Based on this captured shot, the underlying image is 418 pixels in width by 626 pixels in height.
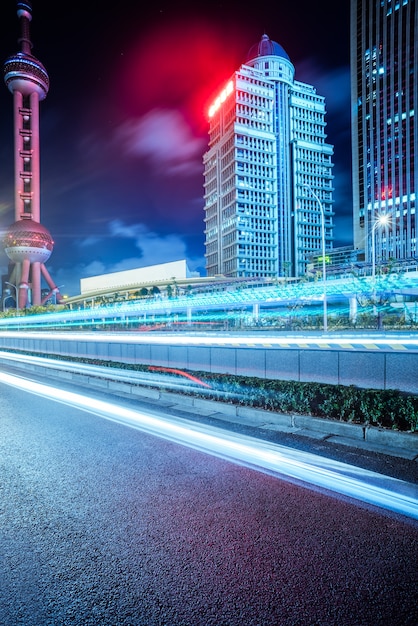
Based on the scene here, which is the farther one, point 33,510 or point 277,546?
point 33,510

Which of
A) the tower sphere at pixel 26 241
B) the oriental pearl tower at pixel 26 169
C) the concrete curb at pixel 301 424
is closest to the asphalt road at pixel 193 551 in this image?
the concrete curb at pixel 301 424

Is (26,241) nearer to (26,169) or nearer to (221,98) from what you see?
(26,169)

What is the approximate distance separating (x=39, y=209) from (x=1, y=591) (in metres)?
133

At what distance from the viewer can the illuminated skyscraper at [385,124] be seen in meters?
121

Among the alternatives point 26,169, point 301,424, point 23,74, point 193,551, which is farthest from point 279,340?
point 23,74

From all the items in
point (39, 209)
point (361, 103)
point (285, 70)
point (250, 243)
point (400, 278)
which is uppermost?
point (285, 70)

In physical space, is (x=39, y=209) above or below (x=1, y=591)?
above

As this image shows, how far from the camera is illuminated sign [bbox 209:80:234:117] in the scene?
140 meters

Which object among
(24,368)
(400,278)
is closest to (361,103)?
(400,278)

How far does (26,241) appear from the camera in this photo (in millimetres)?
118562

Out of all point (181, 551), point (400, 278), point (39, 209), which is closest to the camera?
point (181, 551)

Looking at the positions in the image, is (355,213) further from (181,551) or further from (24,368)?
(181,551)

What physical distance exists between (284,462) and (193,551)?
7.32 feet

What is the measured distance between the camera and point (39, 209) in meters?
122
